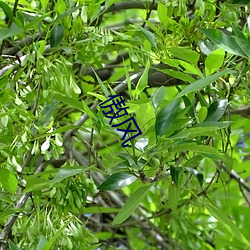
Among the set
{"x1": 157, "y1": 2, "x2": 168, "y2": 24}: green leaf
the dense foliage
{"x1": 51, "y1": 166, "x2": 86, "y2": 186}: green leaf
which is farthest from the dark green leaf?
{"x1": 157, "y1": 2, "x2": 168, "y2": 24}: green leaf

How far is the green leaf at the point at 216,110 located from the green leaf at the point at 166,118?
0.10 meters

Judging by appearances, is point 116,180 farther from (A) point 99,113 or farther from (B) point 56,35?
(B) point 56,35

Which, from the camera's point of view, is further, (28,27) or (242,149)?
(242,149)

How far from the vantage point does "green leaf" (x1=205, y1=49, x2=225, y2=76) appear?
891mm

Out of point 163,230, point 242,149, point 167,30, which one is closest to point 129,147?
point 167,30

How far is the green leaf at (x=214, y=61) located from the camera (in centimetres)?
89

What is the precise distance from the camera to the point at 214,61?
2.94 ft

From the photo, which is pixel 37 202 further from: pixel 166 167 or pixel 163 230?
pixel 163 230

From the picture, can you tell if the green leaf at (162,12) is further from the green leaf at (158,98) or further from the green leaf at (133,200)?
the green leaf at (133,200)

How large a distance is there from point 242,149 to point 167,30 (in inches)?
27.2

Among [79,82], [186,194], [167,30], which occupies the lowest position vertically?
[186,194]

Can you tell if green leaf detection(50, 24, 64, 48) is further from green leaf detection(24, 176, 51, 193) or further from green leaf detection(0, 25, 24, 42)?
green leaf detection(24, 176, 51, 193)

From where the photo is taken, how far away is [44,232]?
838 millimetres

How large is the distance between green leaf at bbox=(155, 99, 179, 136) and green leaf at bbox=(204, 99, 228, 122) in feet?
0.32
